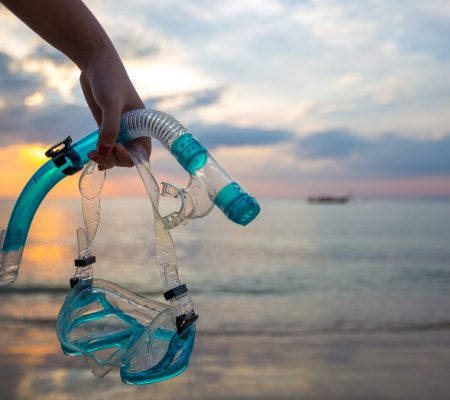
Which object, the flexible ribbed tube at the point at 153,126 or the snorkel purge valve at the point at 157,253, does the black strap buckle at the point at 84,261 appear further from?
the flexible ribbed tube at the point at 153,126

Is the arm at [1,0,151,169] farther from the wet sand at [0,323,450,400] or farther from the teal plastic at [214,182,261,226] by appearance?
the wet sand at [0,323,450,400]

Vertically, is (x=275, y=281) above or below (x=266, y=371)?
above

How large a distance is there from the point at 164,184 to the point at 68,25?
0.65 m

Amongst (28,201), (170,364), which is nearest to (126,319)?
(170,364)

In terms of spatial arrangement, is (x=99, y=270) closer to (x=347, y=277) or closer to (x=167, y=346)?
(x=347, y=277)

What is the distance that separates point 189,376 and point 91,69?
3963 mm

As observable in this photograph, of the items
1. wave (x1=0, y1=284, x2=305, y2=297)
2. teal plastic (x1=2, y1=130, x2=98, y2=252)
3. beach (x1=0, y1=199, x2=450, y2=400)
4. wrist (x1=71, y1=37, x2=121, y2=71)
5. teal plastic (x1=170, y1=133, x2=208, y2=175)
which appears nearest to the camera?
teal plastic (x1=170, y1=133, x2=208, y2=175)

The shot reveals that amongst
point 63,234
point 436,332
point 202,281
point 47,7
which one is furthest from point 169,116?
point 63,234

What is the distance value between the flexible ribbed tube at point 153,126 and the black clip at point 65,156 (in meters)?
0.26

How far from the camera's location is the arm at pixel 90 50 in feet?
5.49

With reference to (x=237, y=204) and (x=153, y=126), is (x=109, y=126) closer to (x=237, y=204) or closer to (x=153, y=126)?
(x=153, y=126)

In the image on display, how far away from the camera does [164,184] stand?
1.60 m

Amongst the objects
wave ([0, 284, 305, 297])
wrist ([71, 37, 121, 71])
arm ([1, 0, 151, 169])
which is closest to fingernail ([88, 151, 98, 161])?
arm ([1, 0, 151, 169])

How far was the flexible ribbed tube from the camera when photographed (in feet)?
5.20
